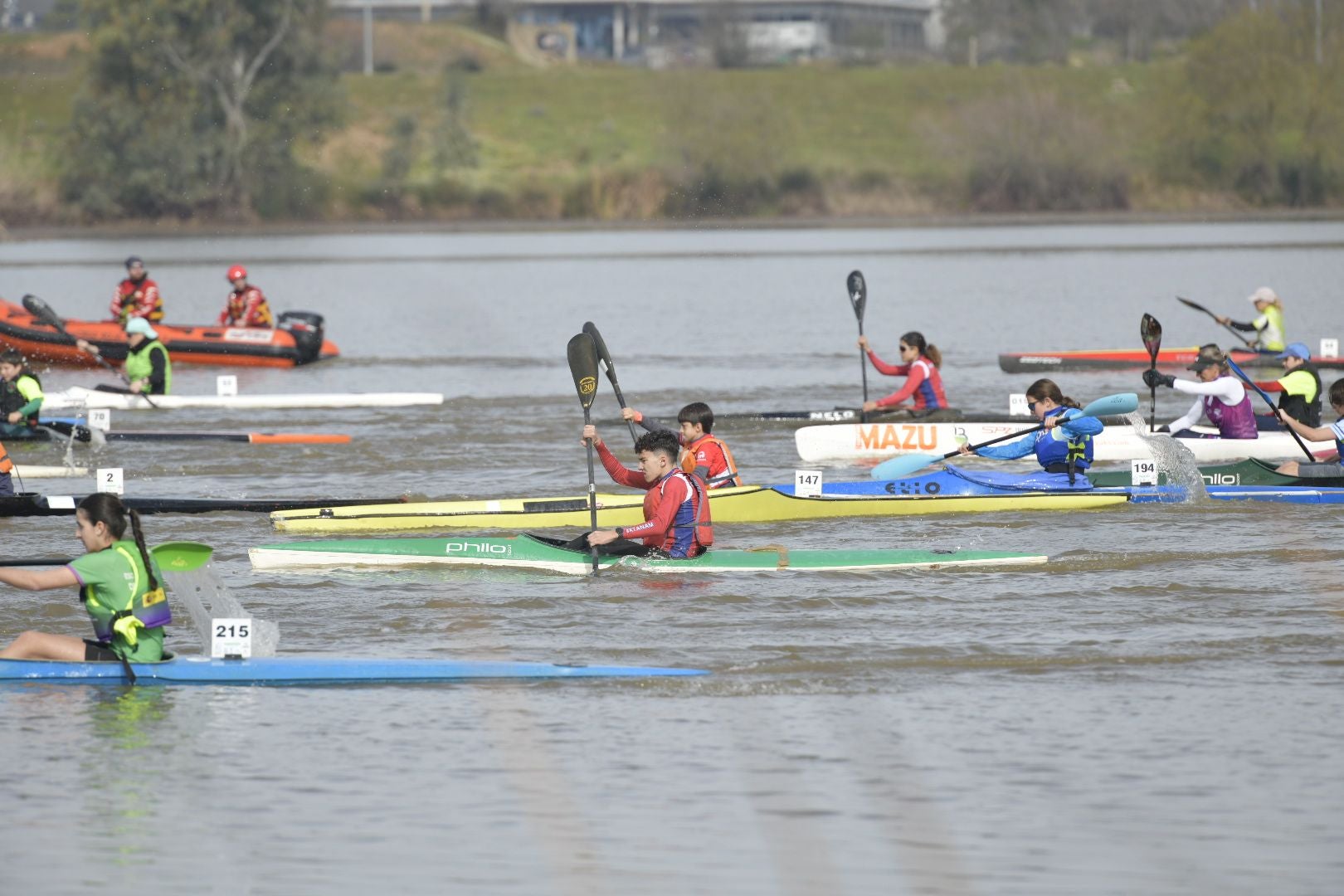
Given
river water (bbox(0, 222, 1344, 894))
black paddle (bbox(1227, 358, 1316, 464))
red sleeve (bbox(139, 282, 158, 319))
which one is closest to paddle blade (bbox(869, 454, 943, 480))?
river water (bbox(0, 222, 1344, 894))

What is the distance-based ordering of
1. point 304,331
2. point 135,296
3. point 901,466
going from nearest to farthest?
point 901,466, point 135,296, point 304,331

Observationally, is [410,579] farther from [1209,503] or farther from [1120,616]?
[1209,503]

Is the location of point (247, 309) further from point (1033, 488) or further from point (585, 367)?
point (585, 367)

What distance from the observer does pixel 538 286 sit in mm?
48281

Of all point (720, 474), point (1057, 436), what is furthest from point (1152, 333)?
point (720, 474)

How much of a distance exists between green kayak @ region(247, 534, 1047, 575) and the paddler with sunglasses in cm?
192

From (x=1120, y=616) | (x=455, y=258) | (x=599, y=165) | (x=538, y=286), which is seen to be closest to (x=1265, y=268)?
(x=538, y=286)

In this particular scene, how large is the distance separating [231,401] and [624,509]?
10.5 meters

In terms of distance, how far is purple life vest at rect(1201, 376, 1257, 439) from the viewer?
1769cm

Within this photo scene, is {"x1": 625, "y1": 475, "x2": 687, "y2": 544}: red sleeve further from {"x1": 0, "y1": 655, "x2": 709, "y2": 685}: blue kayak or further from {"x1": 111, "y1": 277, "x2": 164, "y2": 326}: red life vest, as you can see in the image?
{"x1": 111, "y1": 277, "x2": 164, "y2": 326}: red life vest

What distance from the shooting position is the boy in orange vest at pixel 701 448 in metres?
13.7

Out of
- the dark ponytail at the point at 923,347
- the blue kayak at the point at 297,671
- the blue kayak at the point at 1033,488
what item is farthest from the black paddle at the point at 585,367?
the dark ponytail at the point at 923,347

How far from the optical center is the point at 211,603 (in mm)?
10344

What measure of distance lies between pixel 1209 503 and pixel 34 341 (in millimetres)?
18044
